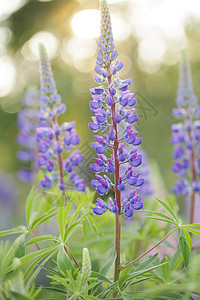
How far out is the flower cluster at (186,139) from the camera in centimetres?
205

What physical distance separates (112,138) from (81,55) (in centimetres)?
637

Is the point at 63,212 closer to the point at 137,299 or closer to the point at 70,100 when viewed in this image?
the point at 137,299

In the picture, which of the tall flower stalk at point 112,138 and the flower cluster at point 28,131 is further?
the flower cluster at point 28,131

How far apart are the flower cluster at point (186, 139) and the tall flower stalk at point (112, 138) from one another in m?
0.83

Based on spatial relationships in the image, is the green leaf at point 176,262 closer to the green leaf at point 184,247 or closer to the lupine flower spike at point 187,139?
the green leaf at point 184,247

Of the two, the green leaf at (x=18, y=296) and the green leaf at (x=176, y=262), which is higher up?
the green leaf at (x=18, y=296)

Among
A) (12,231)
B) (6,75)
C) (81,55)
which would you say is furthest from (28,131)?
(81,55)

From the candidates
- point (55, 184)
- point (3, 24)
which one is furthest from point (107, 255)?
point (3, 24)

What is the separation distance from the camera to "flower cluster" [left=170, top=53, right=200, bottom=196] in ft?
6.72

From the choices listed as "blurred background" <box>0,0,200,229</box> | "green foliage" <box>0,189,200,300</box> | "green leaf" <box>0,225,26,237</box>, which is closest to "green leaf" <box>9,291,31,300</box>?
"green foliage" <box>0,189,200,300</box>

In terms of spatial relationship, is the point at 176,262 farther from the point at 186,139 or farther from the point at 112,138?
the point at 186,139

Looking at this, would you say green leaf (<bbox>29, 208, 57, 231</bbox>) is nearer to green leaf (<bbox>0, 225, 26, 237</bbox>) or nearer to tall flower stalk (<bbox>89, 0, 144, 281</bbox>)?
green leaf (<bbox>0, 225, 26, 237</bbox>)

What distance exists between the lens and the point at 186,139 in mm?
2084

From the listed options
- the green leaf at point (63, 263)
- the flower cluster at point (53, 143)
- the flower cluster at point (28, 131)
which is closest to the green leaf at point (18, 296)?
the green leaf at point (63, 263)
